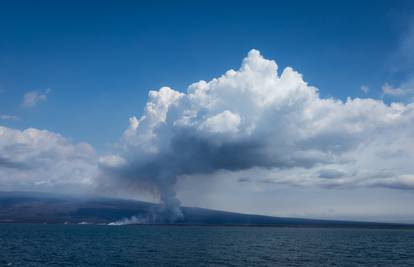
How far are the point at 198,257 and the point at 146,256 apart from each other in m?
15.1

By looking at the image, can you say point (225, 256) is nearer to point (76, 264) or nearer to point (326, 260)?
point (326, 260)

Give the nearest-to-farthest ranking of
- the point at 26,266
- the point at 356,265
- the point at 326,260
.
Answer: the point at 26,266 → the point at 356,265 → the point at 326,260

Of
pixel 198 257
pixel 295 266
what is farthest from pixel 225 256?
pixel 295 266

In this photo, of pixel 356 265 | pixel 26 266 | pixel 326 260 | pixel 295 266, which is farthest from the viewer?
pixel 326 260

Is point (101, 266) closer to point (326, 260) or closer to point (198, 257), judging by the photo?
point (198, 257)

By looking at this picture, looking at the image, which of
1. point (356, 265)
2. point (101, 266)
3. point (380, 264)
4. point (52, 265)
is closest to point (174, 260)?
point (101, 266)

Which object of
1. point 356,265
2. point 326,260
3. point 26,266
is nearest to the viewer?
point 26,266

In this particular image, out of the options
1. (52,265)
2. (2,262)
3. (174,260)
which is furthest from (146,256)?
(2,262)

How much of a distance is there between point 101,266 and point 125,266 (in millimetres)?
5806

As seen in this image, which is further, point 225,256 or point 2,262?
point 225,256

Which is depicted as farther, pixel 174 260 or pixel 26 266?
pixel 174 260

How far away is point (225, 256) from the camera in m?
113

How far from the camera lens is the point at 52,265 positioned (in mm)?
89062

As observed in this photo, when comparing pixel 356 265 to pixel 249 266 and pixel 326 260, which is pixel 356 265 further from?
pixel 249 266
